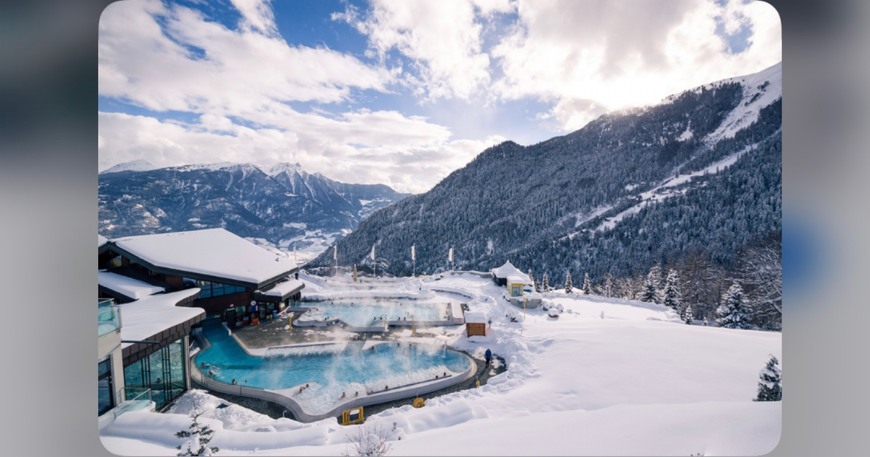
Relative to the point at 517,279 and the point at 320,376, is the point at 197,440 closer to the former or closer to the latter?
the point at 320,376

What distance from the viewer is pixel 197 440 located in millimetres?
2482

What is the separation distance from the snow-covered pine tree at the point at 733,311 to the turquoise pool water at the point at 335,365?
7.75 meters

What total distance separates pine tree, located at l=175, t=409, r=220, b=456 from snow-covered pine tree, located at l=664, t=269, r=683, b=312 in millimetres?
14140

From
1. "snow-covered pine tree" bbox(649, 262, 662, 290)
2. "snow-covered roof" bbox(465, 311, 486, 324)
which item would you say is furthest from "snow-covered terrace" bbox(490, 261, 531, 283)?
"snow-covered pine tree" bbox(649, 262, 662, 290)

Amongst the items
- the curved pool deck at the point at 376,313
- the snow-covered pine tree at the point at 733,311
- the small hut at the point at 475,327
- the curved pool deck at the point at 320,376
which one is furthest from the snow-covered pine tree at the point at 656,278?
the curved pool deck at the point at 320,376

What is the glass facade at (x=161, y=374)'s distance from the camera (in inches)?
137

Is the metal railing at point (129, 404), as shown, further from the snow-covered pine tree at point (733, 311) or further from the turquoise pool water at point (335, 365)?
the snow-covered pine tree at point (733, 311)

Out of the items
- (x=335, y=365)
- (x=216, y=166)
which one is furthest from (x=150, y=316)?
(x=216, y=166)

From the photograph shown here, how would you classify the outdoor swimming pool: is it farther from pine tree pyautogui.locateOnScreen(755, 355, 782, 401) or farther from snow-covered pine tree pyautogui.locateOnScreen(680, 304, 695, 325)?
snow-covered pine tree pyautogui.locateOnScreen(680, 304, 695, 325)

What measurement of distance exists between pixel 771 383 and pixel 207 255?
36.4 feet

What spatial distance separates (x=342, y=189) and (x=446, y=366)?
59.6 metres

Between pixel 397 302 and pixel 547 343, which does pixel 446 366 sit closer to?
pixel 547 343
